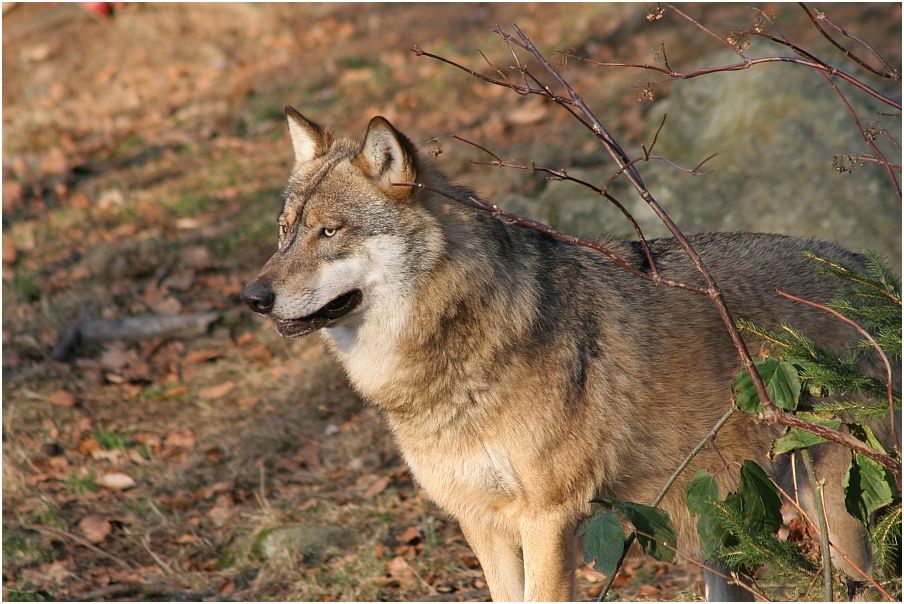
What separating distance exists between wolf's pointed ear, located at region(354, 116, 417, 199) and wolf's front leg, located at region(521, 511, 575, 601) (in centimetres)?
152

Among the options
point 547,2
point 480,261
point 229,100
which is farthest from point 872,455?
point 547,2

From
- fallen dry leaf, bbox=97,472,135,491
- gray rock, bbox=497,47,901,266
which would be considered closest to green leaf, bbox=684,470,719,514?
gray rock, bbox=497,47,901,266

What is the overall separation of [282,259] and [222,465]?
3.32 meters

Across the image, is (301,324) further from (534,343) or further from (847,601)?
(847,601)

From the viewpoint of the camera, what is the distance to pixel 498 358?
14.1ft

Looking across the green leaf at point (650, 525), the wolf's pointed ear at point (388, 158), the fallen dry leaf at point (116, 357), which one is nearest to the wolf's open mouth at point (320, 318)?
the wolf's pointed ear at point (388, 158)

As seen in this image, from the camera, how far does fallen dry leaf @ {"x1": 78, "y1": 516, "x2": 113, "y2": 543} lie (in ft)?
20.9

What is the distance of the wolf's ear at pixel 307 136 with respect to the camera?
4.80m

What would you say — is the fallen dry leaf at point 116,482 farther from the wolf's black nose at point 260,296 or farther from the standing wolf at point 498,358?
the wolf's black nose at point 260,296

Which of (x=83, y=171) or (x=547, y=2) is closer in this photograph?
(x=83, y=171)

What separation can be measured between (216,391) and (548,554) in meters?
4.60

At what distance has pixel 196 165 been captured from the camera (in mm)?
12227

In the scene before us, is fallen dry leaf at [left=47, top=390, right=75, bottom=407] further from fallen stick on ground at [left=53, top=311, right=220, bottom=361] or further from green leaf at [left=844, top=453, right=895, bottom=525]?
green leaf at [left=844, top=453, right=895, bottom=525]

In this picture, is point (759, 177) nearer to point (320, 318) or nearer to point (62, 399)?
point (320, 318)
